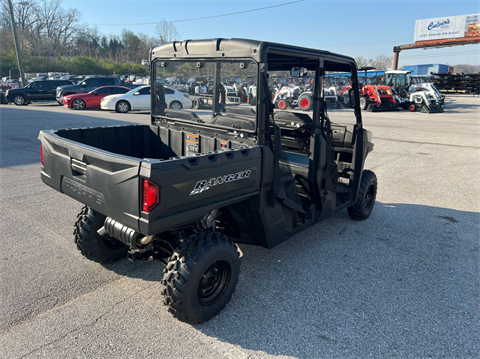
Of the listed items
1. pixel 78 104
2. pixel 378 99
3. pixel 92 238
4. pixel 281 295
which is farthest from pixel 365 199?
pixel 378 99

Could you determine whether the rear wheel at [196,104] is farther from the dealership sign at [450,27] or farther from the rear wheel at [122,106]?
the dealership sign at [450,27]

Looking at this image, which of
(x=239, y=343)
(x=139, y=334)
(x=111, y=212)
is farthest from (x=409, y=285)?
(x=111, y=212)

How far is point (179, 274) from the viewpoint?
9.19 feet

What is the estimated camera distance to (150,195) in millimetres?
2496

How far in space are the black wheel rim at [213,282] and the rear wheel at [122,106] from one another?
1652 cm

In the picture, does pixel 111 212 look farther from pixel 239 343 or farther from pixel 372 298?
pixel 372 298

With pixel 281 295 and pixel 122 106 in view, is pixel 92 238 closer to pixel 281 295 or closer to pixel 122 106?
pixel 281 295

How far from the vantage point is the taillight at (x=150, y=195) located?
2.48 metres

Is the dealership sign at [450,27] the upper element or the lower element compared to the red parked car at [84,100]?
upper

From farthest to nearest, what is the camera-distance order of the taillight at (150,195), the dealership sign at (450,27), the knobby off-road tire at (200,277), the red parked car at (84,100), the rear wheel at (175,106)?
the dealership sign at (450,27) < the red parked car at (84,100) < the rear wheel at (175,106) < the knobby off-road tire at (200,277) < the taillight at (150,195)

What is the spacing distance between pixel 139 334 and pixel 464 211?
541 centimetres

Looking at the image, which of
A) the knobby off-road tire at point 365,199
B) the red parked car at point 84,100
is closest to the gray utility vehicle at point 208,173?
the knobby off-road tire at point 365,199

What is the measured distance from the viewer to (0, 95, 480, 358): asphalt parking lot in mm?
2754

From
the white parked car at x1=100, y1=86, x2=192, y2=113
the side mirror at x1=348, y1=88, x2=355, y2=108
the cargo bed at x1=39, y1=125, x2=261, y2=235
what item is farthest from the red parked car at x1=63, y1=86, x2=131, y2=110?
the side mirror at x1=348, y1=88, x2=355, y2=108
